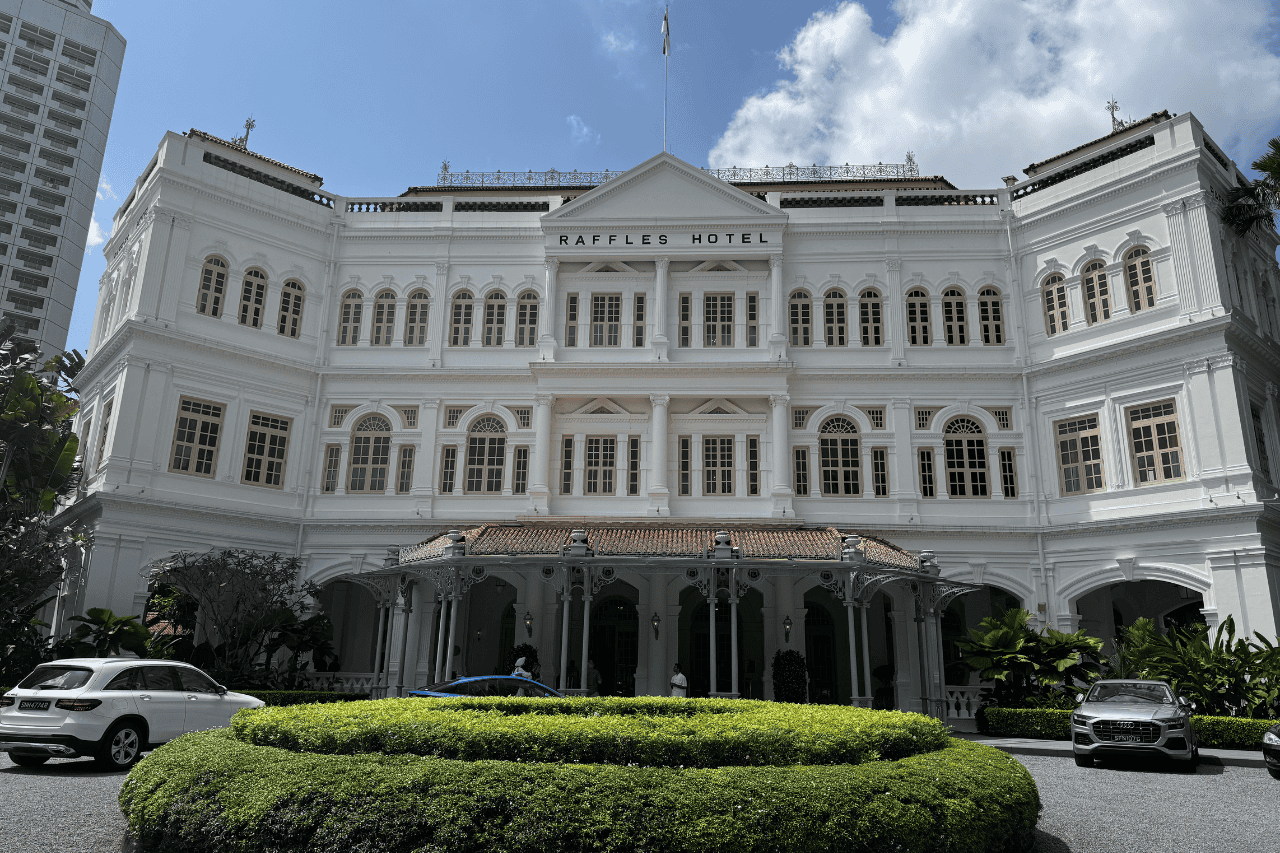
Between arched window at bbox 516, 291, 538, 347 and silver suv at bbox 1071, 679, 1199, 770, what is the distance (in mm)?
18610

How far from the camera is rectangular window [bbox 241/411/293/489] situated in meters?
26.6

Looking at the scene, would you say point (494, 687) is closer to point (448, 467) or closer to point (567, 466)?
point (567, 466)

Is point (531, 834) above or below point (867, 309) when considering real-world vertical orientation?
below

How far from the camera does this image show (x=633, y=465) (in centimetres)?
2670

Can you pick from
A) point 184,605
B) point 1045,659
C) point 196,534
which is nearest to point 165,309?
point 196,534

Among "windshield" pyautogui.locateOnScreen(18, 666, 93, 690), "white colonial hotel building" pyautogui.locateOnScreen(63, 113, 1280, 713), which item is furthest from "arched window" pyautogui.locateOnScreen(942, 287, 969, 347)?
"windshield" pyautogui.locateOnScreen(18, 666, 93, 690)

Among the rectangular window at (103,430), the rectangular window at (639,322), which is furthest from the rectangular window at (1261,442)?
the rectangular window at (103,430)

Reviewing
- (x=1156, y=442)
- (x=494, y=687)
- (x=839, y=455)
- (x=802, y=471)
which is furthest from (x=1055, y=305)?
(x=494, y=687)

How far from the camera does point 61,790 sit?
10.8m

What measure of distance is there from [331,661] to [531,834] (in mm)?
20119

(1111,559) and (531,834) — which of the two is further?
(1111,559)

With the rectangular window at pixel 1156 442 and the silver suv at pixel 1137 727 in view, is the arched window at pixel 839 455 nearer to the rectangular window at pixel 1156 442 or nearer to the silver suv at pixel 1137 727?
the rectangular window at pixel 1156 442

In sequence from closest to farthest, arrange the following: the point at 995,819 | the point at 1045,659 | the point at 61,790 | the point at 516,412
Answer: the point at 995,819 → the point at 61,790 → the point at 1045,659 → the point at 516,412

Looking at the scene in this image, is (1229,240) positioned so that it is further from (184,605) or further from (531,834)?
(184,605)
